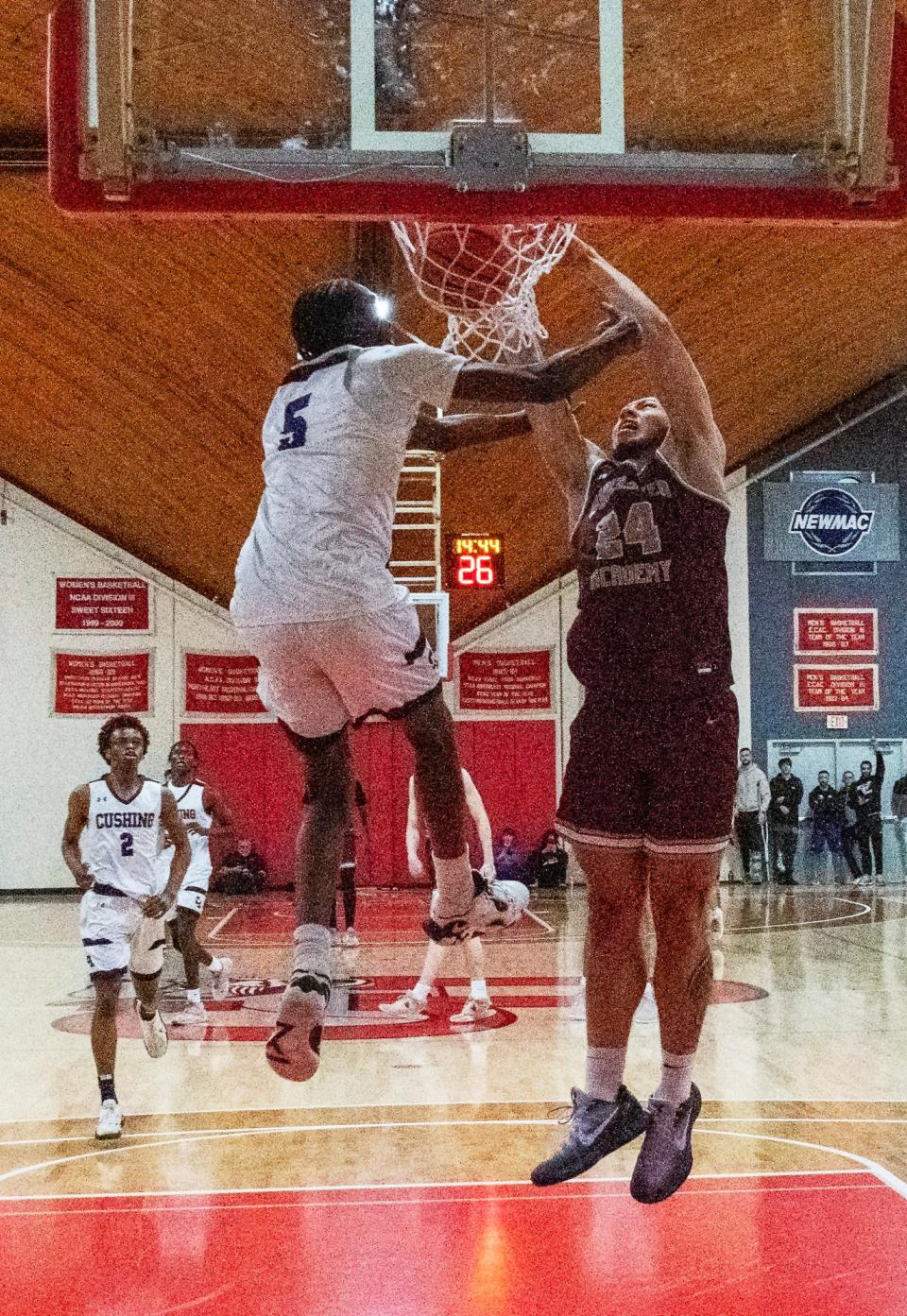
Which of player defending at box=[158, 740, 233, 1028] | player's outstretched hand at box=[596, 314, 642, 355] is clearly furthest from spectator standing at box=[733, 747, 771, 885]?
player's outstretched hand at box=[596, 314, 642, 355]

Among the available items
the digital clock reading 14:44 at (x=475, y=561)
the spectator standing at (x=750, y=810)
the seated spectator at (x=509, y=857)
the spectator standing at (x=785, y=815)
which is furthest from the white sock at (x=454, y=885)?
the spectator standing at (x=785, y=815)

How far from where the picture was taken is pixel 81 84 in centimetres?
417

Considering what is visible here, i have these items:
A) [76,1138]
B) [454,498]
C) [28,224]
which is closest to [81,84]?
[76,1138]

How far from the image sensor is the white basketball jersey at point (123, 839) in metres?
8.00

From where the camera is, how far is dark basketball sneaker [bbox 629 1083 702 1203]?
3.90 meters

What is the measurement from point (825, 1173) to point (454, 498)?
12620 millimetres

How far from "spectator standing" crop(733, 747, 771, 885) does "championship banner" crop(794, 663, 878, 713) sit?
1.43 meters

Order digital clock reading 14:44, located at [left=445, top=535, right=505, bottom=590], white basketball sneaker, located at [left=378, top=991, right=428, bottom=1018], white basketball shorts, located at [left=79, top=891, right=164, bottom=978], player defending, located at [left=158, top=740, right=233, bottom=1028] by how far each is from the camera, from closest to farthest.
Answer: white basketball shorts, located at [left=79, top=891, right=164, bottom=978]
white basketball sneaker, located at [left=378, top=991, right=428, bottom=1018]
player defending, located at [left=158, top=740, right=233, bottom=1028]
digital clock reading 14:44, located at [left=445, top=535, right=505, bottom=590]

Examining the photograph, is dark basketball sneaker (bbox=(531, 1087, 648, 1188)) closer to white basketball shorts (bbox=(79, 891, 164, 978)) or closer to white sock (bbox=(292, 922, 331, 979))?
white sock (bbox=(292, 922, 331, 979))

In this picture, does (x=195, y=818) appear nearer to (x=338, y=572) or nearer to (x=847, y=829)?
(x=338, y=572)

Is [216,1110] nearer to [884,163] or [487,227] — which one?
[487,227]

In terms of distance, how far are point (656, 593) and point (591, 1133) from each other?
61.3 inches

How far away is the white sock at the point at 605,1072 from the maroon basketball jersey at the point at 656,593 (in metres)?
1.04

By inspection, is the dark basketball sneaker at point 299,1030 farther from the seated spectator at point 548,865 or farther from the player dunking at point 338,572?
the seated spectator at point 548,865
